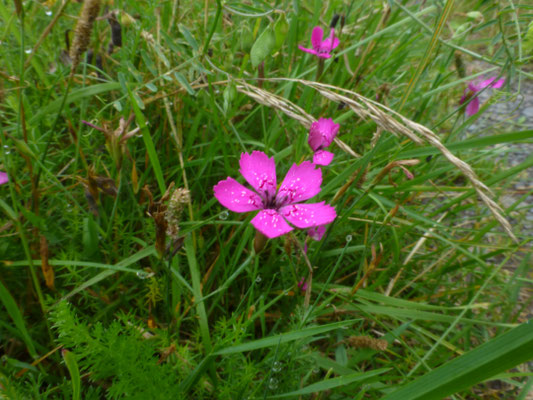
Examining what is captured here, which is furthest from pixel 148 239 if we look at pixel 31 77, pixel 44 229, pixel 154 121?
pixel 31 77

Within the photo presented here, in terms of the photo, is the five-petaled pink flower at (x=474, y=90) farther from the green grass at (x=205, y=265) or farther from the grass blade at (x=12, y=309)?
the grass blade at (x=12, y=309)

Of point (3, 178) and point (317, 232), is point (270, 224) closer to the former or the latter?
point (317, 232)

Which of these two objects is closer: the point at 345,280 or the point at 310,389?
the point at 310,389

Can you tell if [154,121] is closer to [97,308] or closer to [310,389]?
[97,308]

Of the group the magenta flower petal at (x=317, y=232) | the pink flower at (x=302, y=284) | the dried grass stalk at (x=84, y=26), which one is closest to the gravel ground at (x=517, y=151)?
the magenta flower petal at (x=317, y=232)

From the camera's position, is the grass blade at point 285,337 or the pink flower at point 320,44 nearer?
the grass blade at point 285,337

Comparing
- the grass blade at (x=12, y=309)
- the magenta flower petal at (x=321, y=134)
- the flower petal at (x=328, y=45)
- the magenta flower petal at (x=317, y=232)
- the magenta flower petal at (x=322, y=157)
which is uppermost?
the flower petal at (x=328, y=45)
